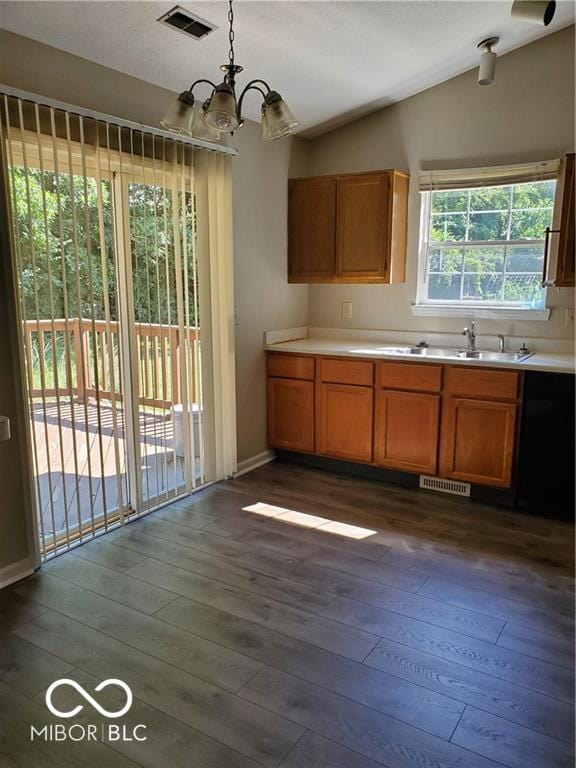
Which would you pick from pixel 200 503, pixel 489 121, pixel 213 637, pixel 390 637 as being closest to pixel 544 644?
pixel 390 637

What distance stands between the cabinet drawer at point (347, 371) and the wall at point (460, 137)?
0.65m

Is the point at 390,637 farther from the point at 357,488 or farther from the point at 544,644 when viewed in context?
the point at 357,488

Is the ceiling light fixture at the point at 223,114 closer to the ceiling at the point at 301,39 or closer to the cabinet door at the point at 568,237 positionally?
the ceiling at the point at 301,39

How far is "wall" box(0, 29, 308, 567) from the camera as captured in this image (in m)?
2.83

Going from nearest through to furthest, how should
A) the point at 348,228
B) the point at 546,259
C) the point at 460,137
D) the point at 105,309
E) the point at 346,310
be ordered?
the point at 105,309 → the point at 546,259 → the point at 460,137 → the point at 348,228 → the point at 346,310

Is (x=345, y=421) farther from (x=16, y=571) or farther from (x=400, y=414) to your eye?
(x=16, y=571)

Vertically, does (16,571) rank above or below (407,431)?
below

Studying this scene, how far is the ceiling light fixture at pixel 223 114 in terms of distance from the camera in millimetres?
1981

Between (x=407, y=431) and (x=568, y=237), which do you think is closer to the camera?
(x=568, y=237)

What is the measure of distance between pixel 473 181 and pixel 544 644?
2945mm

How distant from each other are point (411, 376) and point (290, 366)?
93 cm

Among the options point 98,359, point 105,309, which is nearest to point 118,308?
point 105,309

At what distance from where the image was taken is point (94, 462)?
369cm

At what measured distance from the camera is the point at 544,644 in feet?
7.11
